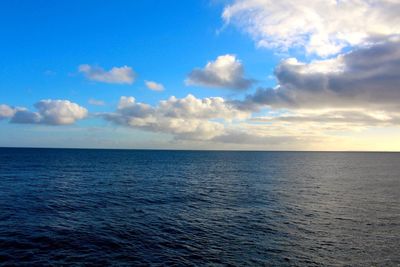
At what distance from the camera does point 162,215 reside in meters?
45.2

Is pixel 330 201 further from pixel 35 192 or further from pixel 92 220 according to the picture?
pixel 35 192

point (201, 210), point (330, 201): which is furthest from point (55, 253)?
point (330, 201)

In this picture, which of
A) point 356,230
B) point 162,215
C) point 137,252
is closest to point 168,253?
point 137,252

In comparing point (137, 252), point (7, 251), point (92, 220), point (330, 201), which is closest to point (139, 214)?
point (92, 220)

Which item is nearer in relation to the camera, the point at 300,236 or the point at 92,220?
the point at 300,236

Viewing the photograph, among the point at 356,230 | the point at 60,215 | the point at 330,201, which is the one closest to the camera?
the point at 356,230

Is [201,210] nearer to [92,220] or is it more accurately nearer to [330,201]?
[92,220]

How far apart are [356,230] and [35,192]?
195 ft

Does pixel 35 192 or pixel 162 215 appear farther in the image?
pixel 35 192

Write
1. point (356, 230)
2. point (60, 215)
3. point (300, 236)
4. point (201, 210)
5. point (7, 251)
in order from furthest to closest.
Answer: point (201, 210) → point (60, 215) → point (356, 230) → point (300, 236) → point (7, 251)

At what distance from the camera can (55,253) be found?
28594 mm

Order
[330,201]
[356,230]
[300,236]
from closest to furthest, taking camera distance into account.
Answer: [300,236]
[356,230]
[330,201]

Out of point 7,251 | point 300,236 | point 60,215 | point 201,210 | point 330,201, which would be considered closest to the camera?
point 7,251

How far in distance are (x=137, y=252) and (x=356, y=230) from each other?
29326 mm
